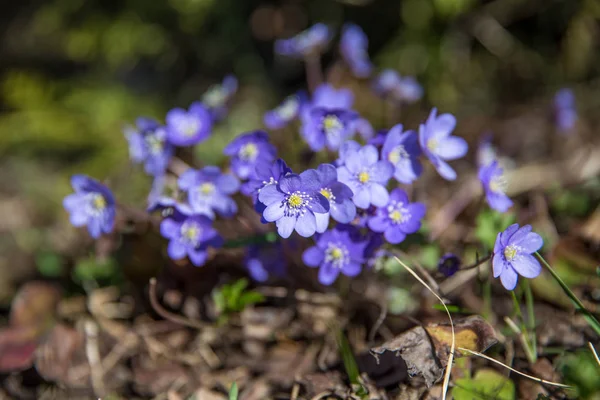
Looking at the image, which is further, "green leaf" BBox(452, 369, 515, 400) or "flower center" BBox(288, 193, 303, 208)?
"green leaf" BBox(452, 369, 515, 400)

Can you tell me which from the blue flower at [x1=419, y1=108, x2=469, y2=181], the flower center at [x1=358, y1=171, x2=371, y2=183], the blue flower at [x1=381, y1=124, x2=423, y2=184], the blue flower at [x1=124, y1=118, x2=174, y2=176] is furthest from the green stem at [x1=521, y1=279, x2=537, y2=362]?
the blue flower at [x1=124, y1=118, x2=174, y2=176]

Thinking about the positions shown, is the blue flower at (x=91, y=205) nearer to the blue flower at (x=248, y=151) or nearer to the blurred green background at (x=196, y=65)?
the blue flower at (x=248, y=151)

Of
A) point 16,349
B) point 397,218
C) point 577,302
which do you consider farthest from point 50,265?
point 577,302

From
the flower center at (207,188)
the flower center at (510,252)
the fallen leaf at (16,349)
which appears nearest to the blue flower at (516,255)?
the flower center at (510,252)

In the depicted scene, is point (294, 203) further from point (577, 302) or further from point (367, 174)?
point (577, 302)

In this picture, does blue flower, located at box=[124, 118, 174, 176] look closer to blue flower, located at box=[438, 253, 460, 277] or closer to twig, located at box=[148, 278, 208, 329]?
twig, located at box=[148, 278, 208, 329]
